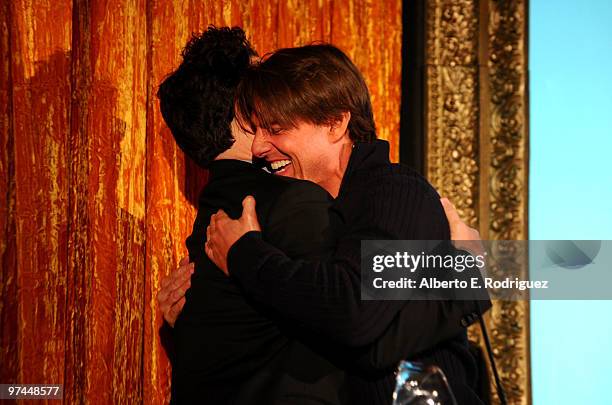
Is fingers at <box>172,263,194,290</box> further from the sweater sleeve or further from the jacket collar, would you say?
the jacket collar

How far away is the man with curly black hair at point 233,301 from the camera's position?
5.13 feet

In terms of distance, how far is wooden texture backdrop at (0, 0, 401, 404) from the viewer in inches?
82.0

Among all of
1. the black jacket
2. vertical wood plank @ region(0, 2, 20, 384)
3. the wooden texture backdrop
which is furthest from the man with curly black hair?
vertical wood plank @ region(0, 2, 20, 384)

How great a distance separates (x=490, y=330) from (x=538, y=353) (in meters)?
0.17

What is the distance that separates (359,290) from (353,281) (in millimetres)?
20

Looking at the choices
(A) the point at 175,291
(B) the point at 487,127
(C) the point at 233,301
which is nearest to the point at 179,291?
(A) the point at 175,291

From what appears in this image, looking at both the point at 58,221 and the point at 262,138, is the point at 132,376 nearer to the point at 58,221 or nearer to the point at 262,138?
the point at 58,221

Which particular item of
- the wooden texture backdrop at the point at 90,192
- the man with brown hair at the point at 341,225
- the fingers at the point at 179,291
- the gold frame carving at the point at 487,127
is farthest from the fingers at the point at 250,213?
the gold frame carving at the point at 487,127

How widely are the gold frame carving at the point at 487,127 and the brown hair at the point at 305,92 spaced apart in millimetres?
713

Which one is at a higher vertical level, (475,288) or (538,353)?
(475,288)

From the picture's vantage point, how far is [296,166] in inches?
70.2

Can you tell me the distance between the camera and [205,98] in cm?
177

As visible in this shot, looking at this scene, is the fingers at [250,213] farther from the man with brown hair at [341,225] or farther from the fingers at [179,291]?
the fingers at [179,291]

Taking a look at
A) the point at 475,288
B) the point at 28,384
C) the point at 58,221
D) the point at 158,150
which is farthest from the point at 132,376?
the point at 475,288
